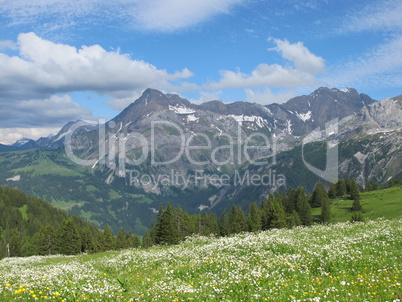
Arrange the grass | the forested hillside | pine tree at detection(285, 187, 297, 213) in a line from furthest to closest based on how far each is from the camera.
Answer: pine tree at detection(285, 187, 297, 213)
the forested hillside
the grass

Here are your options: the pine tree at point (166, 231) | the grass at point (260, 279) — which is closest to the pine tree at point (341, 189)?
the pine tree at point (166, 231)

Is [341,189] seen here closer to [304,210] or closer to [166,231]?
[304,210]

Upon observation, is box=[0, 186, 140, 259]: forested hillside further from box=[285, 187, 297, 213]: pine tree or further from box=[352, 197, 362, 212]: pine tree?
box=[352, 197, 362, 212]: pine tree

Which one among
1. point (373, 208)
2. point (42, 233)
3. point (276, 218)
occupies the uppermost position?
point (373, 208)

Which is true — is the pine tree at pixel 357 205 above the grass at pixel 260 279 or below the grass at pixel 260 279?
below

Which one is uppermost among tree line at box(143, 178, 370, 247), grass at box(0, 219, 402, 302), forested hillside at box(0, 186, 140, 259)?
grass at box(0, 219, 402, 302)

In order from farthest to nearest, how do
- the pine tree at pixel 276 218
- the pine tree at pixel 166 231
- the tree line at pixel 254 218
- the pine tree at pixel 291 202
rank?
the pine tree at pixel 291 202
the pine tree at pixel 276 218
the tree line at pixel 254 218
the pine tree at pixel 166 231

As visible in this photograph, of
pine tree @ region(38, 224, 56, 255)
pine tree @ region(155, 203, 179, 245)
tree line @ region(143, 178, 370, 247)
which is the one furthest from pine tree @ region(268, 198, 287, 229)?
pine tree @ region(38, 224, 56, 255)

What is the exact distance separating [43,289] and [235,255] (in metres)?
11.3

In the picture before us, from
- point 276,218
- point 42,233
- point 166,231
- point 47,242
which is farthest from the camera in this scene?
point 42,233

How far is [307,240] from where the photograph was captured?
79.4ft

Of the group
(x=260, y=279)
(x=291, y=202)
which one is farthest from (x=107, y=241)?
(x=260, y=279)

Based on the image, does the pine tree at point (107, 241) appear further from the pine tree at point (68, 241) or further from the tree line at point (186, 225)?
the pine tree at point (68, 241)

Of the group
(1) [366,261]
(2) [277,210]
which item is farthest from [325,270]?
(2) [277,210]
